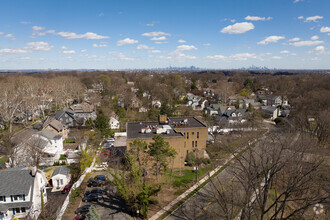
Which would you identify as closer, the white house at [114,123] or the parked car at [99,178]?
the parked car at [99,178]

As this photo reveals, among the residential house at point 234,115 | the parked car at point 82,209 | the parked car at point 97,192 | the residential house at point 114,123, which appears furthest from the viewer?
the residential house at point 234,115

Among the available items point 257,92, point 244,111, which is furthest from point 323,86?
point 257,92

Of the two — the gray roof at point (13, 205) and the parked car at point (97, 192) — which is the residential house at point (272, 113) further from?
the gray roof at point (13, 205)

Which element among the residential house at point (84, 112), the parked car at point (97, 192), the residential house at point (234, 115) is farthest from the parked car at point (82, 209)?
the residential house at point (234, 115)

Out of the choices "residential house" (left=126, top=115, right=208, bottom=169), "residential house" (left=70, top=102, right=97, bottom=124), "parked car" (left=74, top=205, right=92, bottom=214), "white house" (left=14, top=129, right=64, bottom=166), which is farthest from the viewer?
"residential house" (left=70, top=102, right=97, bottom=124)

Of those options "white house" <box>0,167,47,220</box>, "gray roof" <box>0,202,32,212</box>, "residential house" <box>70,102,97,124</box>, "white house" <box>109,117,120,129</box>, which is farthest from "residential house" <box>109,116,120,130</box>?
"gray roof" <box>0,202,32,212</box>

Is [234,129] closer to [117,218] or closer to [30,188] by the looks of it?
[117,218]

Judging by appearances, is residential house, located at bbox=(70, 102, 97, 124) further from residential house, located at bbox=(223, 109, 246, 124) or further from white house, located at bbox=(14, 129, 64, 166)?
residential house, located at bbox=(223, 109, 246, 124)

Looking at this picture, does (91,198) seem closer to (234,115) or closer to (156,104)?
(234,115)
